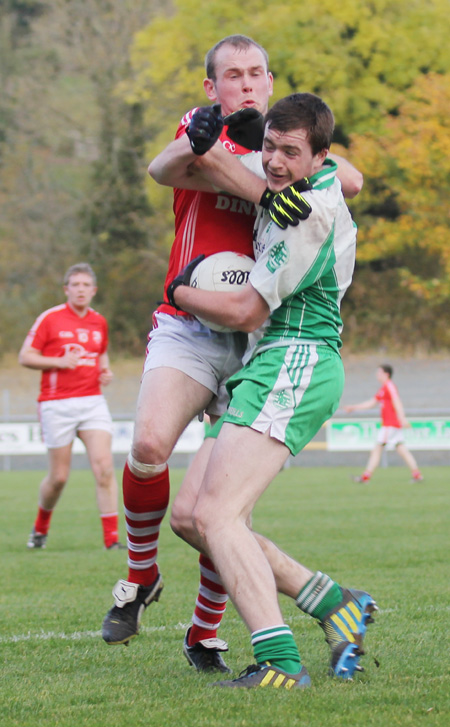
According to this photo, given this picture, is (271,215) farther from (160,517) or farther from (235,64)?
(160,517)

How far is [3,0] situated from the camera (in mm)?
57969

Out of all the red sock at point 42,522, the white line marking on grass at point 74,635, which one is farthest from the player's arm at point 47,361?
the white line marking on grass at point 74,635

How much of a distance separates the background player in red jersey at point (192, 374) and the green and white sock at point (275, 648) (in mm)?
727

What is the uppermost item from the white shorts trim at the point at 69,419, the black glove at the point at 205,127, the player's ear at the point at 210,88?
the player's ear at the point at 210,88

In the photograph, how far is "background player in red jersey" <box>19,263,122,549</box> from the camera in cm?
934

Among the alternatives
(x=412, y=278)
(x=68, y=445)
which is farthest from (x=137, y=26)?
(x=68, y=445)

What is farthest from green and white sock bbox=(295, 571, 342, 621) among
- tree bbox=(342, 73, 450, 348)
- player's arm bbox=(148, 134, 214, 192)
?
tree bbox=(342, 73, 450, 348)

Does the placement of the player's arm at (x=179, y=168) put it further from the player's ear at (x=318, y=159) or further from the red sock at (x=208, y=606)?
the red sock at (x=208, y=606)

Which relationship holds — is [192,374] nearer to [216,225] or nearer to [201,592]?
[216,225]

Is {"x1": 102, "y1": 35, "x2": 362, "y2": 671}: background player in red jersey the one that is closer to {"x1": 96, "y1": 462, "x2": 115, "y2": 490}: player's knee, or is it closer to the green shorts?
the green shorts

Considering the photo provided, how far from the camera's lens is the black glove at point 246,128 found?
4172 mm

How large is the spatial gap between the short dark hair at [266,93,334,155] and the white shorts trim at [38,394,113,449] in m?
6.00

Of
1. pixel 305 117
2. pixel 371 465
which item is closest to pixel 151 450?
pixel 305 117

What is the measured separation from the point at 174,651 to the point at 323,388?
1715 millimetres
